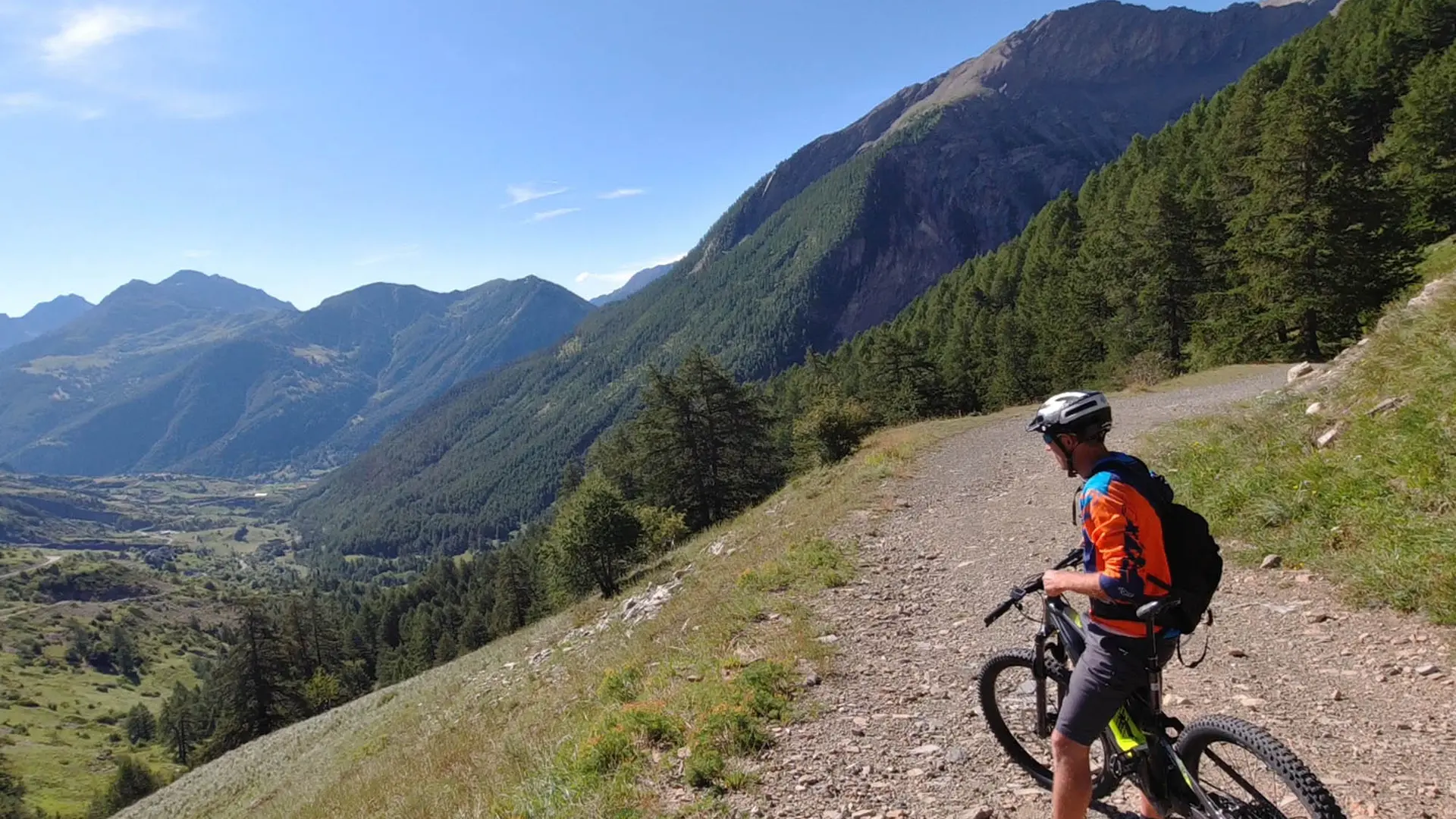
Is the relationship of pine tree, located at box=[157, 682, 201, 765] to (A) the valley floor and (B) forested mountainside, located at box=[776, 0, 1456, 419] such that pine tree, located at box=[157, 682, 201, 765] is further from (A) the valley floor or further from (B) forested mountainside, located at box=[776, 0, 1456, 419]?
(A) the valley floor

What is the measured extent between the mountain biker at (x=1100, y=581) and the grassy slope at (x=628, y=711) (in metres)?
2.94

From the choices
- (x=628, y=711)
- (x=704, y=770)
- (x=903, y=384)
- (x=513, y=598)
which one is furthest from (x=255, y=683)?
(x=704, y=770)

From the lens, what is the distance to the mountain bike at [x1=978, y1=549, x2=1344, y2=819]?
370 cm

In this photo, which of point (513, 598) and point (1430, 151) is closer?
point (1430, 151)

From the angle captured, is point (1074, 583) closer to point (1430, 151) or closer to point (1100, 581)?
point (1100, 581)

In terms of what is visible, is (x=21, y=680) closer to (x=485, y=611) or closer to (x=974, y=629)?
(x=485, y=611)

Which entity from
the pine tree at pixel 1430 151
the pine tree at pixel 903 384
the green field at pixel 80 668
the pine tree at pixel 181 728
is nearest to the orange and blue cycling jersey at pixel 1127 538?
the pine tree at pixel 1430 151

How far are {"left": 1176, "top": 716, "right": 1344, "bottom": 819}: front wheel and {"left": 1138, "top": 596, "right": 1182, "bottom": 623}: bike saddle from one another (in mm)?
782

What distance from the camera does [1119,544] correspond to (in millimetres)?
3854

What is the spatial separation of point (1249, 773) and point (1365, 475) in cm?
690

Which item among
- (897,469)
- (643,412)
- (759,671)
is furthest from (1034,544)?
(643,412)

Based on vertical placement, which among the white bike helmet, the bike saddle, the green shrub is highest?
the white bike helmet

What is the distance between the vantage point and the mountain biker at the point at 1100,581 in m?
3.82

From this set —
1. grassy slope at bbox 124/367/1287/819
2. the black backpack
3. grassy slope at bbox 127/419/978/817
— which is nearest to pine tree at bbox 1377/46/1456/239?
grassy slope at bbox 127/419/978/817
